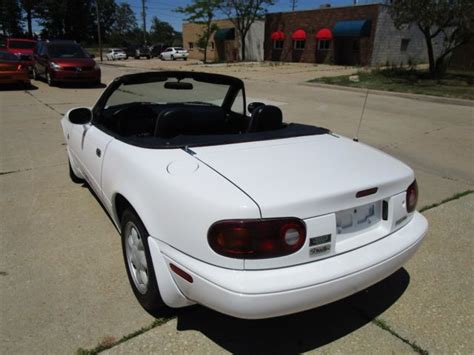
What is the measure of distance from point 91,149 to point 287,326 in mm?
2100

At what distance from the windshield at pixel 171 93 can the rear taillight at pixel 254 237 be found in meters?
1.94

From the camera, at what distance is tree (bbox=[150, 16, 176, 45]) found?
9800 centimetres

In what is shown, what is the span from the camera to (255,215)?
177cm

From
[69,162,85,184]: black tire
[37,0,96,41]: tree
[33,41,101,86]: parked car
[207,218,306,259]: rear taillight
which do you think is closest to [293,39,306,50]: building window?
[33,41,101,86]: parked car

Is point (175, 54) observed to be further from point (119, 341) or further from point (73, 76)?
point (119, 341)

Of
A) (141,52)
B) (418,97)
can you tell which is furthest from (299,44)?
(141,52)

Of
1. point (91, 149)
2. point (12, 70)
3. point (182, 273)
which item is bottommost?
point (182, 273)

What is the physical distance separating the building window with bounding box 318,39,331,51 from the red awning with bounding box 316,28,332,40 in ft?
1.57

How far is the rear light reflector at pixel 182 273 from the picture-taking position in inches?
73.8

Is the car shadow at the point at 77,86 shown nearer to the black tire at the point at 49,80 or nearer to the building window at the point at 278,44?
the black tire at the point at 49,80

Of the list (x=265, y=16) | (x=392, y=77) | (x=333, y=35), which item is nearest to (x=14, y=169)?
(x=392, y=77)

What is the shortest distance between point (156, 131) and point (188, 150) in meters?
0.37

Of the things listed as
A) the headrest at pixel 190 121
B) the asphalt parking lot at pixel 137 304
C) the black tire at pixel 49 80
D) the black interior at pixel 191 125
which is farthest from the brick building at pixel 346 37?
the headrest at pixel 190 121

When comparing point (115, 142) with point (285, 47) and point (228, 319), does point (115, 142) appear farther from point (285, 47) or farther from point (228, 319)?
point (285, 47)
